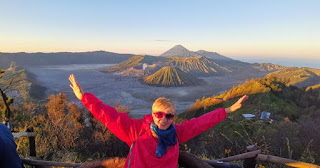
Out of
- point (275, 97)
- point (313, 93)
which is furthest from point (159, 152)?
point (313, 93)

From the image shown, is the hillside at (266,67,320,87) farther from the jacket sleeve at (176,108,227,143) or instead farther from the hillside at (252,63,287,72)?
the hillside at (252,63,287,72)

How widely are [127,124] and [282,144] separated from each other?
810 cm

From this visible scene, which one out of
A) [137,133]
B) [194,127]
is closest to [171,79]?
[194,127]

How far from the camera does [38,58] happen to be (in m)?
116

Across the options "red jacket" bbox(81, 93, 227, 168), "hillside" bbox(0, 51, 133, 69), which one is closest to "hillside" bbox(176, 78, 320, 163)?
"red jacket" bbox(81, 93, 227, 168)

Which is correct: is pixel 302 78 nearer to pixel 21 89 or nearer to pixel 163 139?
pixel 21 89

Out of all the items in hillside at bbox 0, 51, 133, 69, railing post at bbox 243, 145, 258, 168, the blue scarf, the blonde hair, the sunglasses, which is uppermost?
hillside at bbox 0, 51, 133, 69

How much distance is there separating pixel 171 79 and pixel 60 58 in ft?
262

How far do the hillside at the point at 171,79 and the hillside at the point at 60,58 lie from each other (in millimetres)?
64715

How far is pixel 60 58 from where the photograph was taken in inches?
4843

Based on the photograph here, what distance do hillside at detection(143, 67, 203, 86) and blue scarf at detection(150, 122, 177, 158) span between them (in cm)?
7104

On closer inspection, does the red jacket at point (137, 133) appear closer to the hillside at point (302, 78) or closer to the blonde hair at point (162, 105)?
the blonde hair at point (162, 105)

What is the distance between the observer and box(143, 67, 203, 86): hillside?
7400cm

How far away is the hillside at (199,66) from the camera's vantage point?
96.2m
